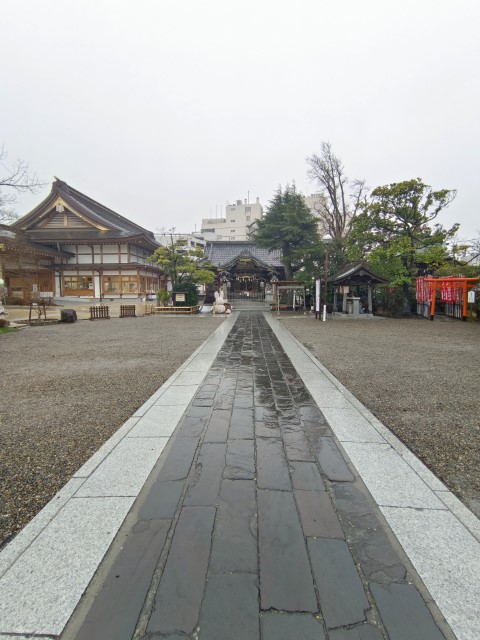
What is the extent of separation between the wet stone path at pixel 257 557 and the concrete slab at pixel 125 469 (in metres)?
0.13

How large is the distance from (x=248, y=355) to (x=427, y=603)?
6.74 m

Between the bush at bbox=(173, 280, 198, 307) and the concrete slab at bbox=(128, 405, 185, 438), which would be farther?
the bush at bbox=(173, 280, 198, 307)

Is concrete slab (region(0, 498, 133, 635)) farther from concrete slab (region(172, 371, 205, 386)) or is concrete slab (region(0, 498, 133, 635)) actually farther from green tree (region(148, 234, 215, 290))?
green tree (region(148, 234, 215, 290))

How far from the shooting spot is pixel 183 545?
2.07 metres

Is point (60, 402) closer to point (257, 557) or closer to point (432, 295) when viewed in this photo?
point (257, 557)

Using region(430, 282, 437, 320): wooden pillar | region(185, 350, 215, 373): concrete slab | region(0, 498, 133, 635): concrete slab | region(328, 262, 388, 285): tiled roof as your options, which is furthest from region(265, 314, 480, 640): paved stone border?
region(328, 262, 388, 285): tiled roof

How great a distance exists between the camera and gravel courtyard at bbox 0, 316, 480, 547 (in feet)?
9.74

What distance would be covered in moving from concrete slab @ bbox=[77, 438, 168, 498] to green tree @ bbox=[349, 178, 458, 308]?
18.4 meters

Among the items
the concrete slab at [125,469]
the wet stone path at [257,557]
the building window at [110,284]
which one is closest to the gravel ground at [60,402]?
the concrete slab at [125,469]

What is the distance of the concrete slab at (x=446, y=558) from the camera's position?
5.43 ft

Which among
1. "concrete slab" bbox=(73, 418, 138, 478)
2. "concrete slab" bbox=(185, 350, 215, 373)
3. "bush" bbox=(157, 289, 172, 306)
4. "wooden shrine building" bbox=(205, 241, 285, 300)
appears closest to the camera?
"concrete slab" bbox=(73, 418, 138, 478)

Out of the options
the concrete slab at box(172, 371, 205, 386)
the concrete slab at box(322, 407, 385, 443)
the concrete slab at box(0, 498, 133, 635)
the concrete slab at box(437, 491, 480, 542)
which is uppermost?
the concrete slab at box(172, 371, 205, 386)

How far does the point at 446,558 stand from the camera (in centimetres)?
199

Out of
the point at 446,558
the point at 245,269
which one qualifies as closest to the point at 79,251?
the point at 245,269
